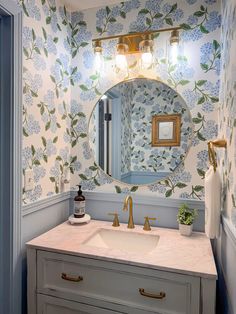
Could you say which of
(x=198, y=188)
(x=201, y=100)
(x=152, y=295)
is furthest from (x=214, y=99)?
(x=152, y=295)

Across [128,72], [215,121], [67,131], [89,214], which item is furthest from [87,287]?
[128,72]

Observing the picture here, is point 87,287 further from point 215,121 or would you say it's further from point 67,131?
point 215,121

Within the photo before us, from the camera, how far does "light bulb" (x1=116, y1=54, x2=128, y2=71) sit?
166 centimetres

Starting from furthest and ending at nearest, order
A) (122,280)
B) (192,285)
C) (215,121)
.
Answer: (215,121) → (122,280) → (192,285)

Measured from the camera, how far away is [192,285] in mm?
1063

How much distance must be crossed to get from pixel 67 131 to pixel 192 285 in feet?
4.29

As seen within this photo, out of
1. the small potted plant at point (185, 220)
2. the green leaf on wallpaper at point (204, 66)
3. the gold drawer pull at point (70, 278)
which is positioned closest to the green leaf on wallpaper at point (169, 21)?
the green leaf on wallpaper at point (204, 66)

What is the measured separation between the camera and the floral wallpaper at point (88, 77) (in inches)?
59.2

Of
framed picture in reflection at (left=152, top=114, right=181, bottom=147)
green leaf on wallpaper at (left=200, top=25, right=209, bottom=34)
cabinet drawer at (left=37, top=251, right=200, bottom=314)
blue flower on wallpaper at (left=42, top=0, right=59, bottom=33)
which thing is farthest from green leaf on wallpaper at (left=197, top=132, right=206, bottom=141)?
blue flower on wallpaper at (left=42, top=0, right=59, bottom=33)

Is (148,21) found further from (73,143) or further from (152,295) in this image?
(152,295)

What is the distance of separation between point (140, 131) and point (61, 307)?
3.79 ft

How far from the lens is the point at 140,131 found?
1702 mm

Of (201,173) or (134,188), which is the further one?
(134,188)

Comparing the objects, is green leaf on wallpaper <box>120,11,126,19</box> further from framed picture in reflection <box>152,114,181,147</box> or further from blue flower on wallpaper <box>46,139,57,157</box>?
blue flower on wallpaper <box>46,139,57,157</box>
